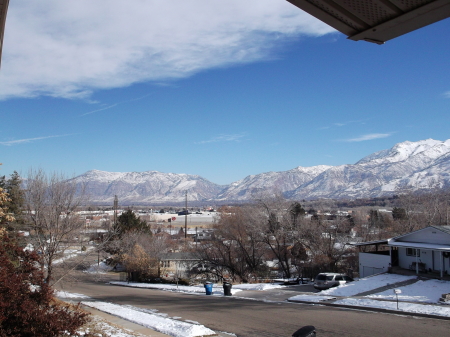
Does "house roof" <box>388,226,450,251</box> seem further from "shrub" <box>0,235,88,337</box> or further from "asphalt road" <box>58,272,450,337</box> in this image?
"shrub" <box>0,235,88,337</box>

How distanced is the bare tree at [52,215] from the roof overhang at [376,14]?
60.2ft

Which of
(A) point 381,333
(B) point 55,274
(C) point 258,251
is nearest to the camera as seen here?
(A) point 381,333

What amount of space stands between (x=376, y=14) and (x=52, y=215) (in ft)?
62.4

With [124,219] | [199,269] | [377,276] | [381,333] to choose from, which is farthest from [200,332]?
[124,219]

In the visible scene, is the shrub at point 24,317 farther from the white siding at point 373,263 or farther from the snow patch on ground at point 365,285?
the white siding at point 373,263

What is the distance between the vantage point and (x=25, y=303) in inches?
349

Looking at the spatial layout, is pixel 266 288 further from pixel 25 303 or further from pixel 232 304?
pixel 25 303

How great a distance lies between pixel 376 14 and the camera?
9.93 ft

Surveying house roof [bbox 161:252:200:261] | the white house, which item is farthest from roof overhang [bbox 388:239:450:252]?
house roof [bbox 161:252:200:261]

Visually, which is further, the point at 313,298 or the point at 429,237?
the point at 429,237

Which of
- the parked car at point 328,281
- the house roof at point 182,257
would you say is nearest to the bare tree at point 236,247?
the house roof at point 182,257

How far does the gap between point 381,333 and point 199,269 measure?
113 ft

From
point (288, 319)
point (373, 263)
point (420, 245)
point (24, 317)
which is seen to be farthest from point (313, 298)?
point (24, 317)

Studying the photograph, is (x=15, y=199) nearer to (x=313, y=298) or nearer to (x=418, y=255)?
(x=313, y=298)
